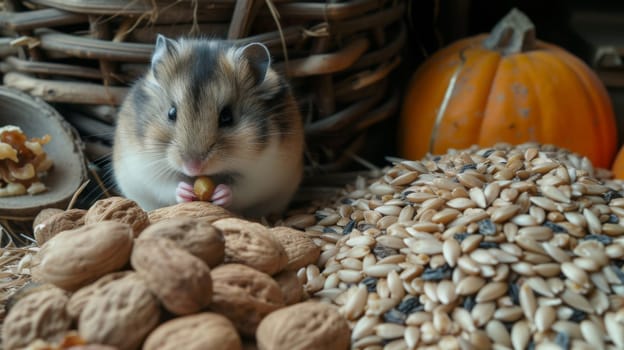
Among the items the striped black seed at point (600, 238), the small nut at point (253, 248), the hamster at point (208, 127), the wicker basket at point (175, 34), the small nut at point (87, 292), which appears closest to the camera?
the small nut at point (87, 292)

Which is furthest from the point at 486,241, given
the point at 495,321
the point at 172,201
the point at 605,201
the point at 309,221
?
the point at 172,201

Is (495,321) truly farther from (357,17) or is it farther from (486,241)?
(357,17)

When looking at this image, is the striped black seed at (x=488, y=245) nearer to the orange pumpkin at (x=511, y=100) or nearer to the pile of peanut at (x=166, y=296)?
the pile of peanut at (x=166, y=296)

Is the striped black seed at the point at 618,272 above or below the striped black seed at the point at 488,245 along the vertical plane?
below

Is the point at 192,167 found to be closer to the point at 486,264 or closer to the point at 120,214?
the point at 120,214

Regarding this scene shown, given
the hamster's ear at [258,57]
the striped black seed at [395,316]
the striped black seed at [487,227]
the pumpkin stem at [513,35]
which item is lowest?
the striped black seed at [395,316]

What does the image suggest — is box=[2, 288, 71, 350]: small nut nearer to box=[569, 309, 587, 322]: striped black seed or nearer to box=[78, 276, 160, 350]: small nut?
box=[78, 276, 160, 350]: small nut

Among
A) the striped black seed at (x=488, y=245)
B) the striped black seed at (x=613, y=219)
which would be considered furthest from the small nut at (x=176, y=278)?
the striped black seed at (x=613, y=219)
